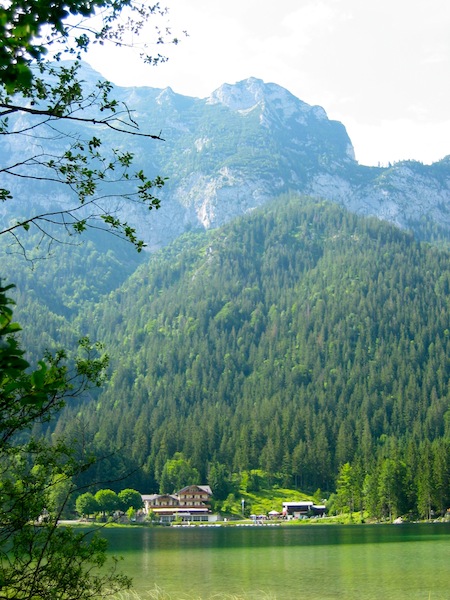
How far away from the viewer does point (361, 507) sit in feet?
447

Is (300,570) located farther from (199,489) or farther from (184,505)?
(199,489)

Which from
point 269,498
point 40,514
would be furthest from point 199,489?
point 40,514

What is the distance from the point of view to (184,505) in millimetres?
149000

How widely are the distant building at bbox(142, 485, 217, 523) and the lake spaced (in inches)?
3085

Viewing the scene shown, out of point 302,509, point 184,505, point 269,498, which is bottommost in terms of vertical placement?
point 302,509

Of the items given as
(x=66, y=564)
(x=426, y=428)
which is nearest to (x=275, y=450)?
(x=426, y=428)

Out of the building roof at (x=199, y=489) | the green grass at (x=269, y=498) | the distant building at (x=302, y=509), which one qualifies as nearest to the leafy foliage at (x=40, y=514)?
the distant building at (x=302, y=509)

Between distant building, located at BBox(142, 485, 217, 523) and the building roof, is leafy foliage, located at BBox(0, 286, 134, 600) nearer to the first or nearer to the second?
distant building, located at BBox(142, 485, 217, 523)

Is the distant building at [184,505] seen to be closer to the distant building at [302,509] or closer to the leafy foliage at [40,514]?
the distant building at [302,509]

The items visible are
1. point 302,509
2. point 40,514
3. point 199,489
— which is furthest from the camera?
point 199,489

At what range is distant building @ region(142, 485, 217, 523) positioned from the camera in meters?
148

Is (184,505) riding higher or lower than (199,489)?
lower

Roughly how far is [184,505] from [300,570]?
105 m

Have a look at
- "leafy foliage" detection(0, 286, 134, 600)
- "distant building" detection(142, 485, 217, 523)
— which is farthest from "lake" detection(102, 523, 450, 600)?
"distant building" detection(142, 485, 217, 523)
